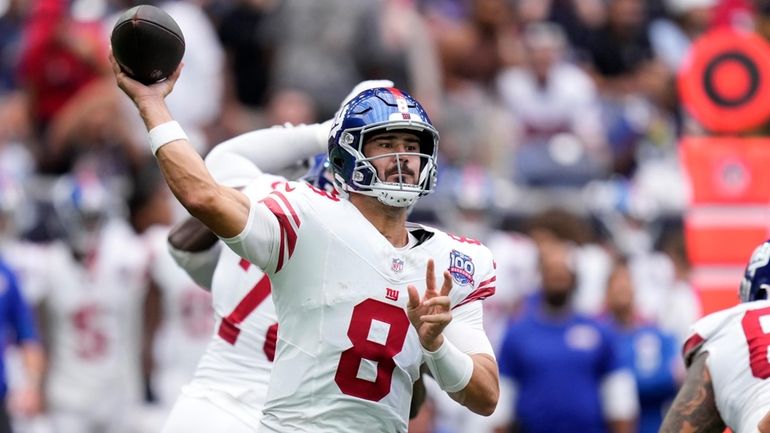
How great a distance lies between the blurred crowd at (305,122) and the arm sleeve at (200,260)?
4.17 metres

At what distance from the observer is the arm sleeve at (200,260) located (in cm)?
636

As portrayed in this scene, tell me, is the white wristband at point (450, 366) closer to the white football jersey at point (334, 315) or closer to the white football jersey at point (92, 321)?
the white football jersey at point (334, 315)

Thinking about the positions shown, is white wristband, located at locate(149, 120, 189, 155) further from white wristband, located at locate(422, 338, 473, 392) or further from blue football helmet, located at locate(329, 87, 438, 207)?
white wristband, located at locate(422, 338, 473, 392)

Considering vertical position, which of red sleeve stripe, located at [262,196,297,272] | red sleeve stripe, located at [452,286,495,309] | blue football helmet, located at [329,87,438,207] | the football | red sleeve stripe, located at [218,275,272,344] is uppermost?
the football

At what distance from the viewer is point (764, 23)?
13.2 metres

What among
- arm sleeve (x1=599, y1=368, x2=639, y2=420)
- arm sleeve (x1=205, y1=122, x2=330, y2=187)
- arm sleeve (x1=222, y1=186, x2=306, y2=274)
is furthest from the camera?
arm sleeve (x1=599, y1=368, x2=639, y2=420)

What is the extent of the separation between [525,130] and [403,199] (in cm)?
825

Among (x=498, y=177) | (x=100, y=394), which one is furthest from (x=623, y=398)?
(x=100, y=394)

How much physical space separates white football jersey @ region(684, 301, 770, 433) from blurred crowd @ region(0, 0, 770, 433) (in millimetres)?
4625

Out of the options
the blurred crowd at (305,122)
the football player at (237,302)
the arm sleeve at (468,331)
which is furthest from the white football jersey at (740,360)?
the blurred crowd at (305,122)

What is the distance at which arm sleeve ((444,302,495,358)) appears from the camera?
512 centimetres

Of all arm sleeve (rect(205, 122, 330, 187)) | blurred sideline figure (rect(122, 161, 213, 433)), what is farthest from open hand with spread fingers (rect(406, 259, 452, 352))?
blurred sideline figure (rect(122, 161, 213, 433))

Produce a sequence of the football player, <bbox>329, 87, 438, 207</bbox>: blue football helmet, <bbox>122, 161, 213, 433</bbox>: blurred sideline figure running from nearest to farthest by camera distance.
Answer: <bbox>329, 87, 438, 207</bbox>: blue football helmet, the football player, <bbox>122, 161, 213, 433</bbox>: blurred sideline figure

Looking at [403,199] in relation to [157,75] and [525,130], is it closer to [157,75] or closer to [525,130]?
[157,75]
